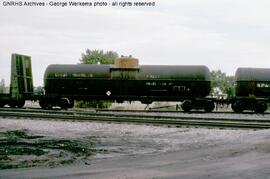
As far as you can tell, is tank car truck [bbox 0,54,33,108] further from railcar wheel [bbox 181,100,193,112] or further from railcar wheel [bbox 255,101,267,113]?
railcar wheel [bbox 255,101,267,113]

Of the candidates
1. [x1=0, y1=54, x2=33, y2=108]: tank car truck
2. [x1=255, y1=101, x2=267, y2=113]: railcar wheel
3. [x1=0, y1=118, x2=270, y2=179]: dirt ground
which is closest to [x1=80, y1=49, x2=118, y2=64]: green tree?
[x1=0, y1=54, x2=33, y2=108]: tank car truck

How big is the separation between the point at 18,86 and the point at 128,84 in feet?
29.5

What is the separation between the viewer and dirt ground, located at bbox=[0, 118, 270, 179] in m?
7.54

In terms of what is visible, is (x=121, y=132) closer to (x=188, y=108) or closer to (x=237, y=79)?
(x=188, y=108)

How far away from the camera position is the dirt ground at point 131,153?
7.54 metres

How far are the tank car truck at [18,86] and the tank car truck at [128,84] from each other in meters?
2.20

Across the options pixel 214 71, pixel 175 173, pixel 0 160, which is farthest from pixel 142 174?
pixel 214 71

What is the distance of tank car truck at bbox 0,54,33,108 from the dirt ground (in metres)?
14.2

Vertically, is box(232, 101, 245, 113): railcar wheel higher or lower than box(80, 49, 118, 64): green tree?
lower

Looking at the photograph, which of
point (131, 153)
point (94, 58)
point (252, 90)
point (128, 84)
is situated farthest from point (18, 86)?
point (94, 58)

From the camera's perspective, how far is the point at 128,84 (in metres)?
28.7

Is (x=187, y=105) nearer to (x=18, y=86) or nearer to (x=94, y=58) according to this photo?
(x=18, y=86)

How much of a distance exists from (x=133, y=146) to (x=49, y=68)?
1998 cm

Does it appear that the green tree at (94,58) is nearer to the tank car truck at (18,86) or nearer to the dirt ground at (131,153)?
the tank car truck at (18,86)
